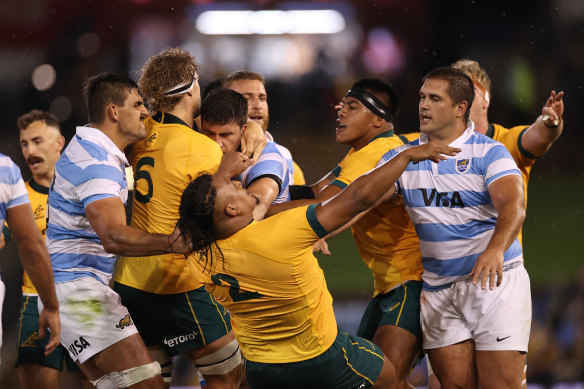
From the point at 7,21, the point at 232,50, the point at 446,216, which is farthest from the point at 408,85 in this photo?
the point at 446,216

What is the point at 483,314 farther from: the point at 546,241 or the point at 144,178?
the point at 546,241

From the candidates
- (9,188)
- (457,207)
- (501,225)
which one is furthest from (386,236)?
(9,188)

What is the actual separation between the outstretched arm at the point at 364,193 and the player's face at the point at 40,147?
2.89 m

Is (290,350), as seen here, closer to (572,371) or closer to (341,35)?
(572,371)

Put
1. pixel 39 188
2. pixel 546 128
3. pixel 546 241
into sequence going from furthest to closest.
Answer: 1. pixel 546 241
2. pixel 39 188
3. pixel 546 128

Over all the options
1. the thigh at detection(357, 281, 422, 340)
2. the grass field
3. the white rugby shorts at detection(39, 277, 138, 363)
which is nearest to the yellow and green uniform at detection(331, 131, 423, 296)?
the thigh at detection(357, 281, 422, 340)

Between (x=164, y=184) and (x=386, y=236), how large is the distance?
1.30m

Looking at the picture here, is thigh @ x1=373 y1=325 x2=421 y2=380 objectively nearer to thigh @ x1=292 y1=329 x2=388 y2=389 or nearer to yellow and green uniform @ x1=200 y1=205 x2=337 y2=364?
thigh @ x1=292 y1=329 x2=388 y2=389

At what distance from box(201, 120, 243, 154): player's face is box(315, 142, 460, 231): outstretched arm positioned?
1081mm

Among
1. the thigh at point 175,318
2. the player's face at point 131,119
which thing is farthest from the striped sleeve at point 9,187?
the thigh at point 175,318

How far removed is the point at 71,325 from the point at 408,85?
27.9 feet

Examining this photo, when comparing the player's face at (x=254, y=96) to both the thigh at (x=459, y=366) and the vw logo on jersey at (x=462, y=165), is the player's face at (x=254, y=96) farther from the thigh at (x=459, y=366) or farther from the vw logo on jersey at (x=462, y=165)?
the thigh at (x=459, y=366)

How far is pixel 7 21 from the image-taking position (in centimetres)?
1070

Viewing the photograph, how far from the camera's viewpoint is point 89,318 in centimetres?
350
